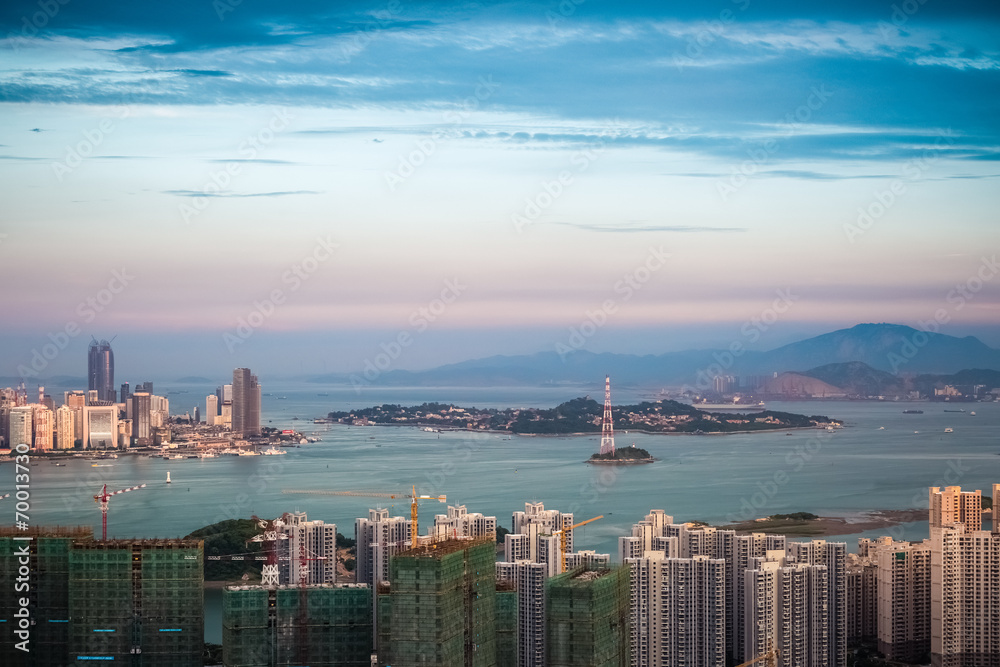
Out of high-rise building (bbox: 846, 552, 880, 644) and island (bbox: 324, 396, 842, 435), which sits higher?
island (bbox: 324, 396, 842, 435)

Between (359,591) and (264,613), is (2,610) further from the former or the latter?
(359,591)

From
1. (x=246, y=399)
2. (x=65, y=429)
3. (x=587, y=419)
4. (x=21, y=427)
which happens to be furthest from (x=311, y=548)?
(x=587, y=419)

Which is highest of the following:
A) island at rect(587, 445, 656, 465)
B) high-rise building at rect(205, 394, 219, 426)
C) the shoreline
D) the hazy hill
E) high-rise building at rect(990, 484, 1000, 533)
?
the hazy hill

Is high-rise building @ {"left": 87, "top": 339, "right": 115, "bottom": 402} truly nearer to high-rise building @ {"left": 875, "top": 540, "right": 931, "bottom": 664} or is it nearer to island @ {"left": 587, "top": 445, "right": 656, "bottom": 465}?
island @ {"left": 587, "top": 445, "right": 656, "bottom": 465}

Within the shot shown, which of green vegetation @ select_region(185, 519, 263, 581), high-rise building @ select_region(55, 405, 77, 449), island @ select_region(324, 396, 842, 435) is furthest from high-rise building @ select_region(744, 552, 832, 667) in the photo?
island @ select_region(324, 396, 842, 435)

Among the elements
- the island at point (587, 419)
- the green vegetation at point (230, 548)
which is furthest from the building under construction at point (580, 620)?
the island at point (587, 419)
